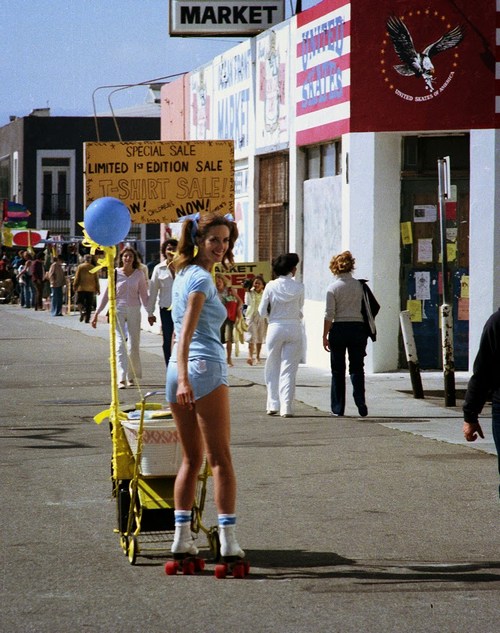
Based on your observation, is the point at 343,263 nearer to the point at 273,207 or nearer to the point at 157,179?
the point at 157,179

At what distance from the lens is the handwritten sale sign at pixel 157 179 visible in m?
22.6

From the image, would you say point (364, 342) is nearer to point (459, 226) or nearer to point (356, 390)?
point (356, 390)

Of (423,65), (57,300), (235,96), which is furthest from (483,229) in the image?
(57,300)

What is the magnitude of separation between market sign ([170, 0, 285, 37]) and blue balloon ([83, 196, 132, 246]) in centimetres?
1659

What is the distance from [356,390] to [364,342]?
1.65 ft

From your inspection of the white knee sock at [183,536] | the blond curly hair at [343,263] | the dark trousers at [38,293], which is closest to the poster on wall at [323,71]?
the blond curly hair at [343,263]

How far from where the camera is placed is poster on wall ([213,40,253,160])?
2430 cm

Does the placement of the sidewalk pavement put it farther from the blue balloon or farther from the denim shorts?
the denim shorts

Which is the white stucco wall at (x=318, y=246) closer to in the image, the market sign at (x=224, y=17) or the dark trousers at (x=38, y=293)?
the market sign at (x=224, y=17)

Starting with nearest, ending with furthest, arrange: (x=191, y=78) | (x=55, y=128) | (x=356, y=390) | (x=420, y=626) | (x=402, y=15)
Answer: (x=420, y=626)
(x=356, y=390)
(x=402, y=15)
(x=191, y=78)
(x=55, y=128)

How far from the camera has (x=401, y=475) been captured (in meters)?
10.5

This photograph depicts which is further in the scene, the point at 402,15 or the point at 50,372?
the point at 50,372

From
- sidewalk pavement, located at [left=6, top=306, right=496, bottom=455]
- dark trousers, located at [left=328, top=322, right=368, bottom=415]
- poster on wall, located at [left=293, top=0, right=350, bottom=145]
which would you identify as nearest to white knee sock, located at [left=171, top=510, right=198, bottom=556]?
sidewalk pavement, located at [left=6, top=306, right=496, bottom=455]

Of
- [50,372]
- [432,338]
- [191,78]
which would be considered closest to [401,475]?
[432,338]
